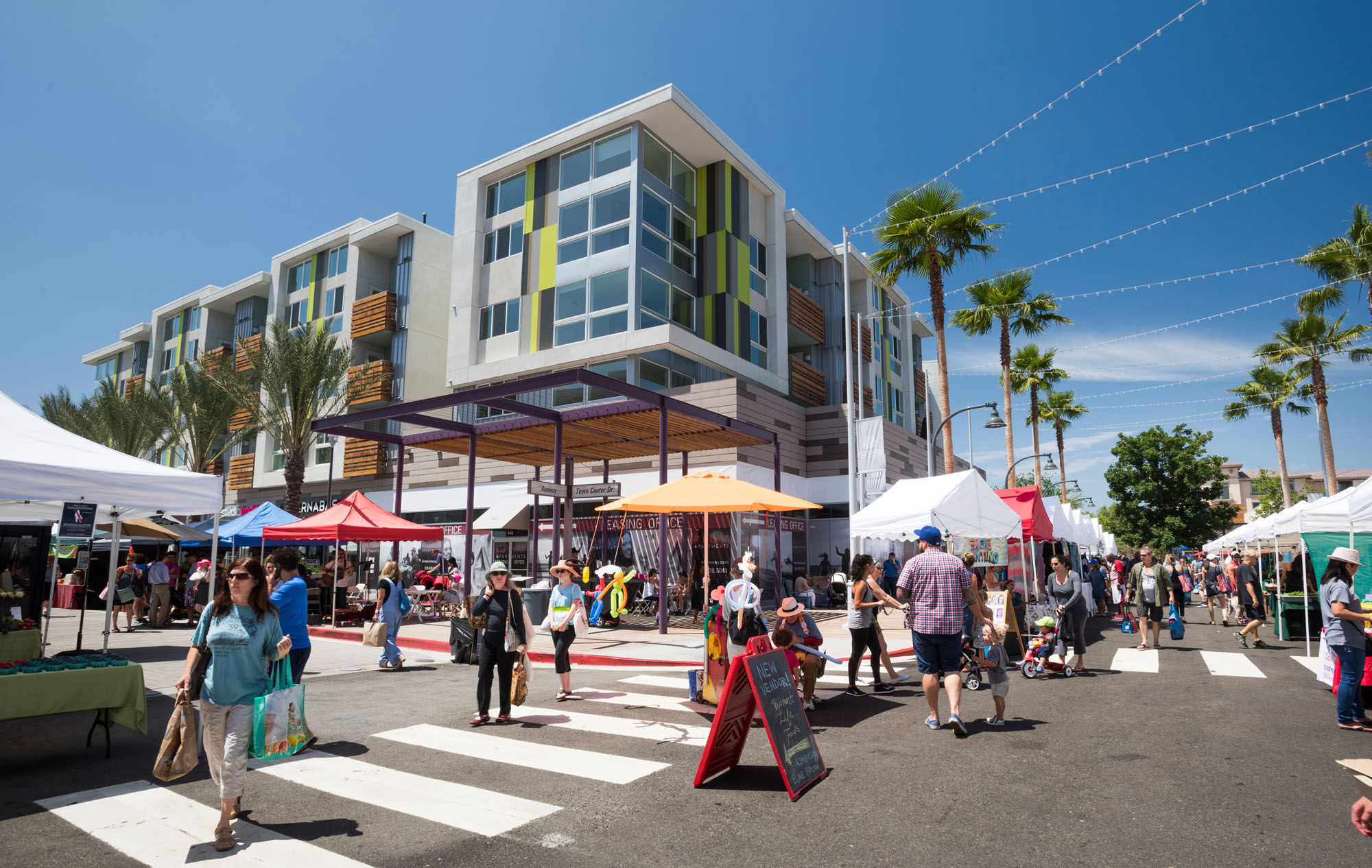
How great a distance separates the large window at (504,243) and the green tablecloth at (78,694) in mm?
26362

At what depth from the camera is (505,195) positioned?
108ft

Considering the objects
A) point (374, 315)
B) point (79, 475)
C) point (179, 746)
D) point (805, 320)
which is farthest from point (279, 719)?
point (374, 315)

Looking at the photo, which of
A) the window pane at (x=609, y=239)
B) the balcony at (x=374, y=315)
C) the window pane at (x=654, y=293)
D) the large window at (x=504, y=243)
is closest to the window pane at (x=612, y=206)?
the window pane at (x=609, y=239)

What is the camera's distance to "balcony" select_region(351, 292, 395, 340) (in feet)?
118

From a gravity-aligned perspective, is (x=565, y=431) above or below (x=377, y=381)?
below

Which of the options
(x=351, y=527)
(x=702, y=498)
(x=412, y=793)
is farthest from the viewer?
(x=351, y=527)

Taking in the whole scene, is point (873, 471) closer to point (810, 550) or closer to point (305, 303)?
point (810, 550)

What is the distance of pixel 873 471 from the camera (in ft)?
83.8

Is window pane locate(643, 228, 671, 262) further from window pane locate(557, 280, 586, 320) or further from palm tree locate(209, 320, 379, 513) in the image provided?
palm tree locate(209, 320, 379, 513)

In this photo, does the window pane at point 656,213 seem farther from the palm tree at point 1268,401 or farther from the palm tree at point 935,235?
the palm tree at point 1268,401

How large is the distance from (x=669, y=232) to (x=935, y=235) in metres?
9.93

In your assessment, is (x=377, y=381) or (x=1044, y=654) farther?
(x=377, y=381)

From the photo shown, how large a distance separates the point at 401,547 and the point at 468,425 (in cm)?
1240

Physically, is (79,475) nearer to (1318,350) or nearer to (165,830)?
(165,830)
